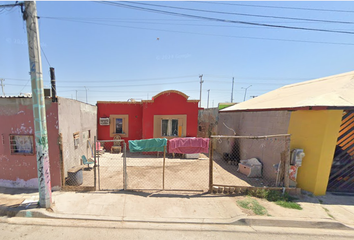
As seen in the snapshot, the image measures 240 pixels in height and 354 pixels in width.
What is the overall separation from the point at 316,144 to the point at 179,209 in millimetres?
4929

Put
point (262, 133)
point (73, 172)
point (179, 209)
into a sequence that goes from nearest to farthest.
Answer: point (179, 209)
point (73, 172)
point (262, 133)

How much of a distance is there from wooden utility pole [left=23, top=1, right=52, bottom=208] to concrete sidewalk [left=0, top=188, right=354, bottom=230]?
25.1 inches

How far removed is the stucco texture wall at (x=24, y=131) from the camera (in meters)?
5.02

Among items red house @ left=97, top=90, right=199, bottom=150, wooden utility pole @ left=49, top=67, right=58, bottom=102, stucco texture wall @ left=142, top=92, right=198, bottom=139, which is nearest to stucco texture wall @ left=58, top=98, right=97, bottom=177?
wooden utility pole @ left=49, top=67, right=58, bottom=102

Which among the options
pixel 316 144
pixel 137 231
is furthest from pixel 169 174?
pixel 316 144

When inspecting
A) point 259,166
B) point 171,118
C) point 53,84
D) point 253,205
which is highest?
point 53,84

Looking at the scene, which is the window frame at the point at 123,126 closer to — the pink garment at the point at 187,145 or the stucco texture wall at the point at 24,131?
the pink garment at the point at 187,145

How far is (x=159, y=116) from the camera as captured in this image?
10.4 m

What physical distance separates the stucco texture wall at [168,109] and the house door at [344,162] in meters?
7.14

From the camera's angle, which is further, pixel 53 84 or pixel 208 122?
pixel 208 122

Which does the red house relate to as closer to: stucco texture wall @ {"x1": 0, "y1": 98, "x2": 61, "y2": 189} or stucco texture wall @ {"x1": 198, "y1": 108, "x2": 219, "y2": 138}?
stucco texture wall @ {"x1": 198, "y1": 108, "x2": 219, "y2": 138}

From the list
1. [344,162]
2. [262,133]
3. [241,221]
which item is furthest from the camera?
[262,133]

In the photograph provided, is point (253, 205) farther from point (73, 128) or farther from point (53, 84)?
point (53, 84)

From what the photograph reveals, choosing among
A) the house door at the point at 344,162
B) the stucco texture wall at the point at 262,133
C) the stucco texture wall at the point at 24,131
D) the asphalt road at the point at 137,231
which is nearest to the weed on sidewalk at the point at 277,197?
the asphalt road at the point at 137,231
